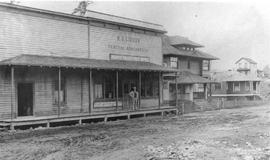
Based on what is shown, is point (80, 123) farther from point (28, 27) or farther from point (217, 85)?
point (217, 85)

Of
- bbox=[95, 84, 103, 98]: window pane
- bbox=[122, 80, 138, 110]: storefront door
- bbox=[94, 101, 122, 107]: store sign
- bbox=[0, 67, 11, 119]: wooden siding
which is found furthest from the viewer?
bbox=[122, 80, 138, 110]: storefront door

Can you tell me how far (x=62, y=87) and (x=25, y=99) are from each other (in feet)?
7.81

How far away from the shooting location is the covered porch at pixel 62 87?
1705 cm

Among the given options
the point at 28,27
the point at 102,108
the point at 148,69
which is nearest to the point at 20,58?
the point at 28,27

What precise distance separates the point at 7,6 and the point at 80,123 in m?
7.70

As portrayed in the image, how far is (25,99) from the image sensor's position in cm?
1852

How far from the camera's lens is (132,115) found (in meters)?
23.6

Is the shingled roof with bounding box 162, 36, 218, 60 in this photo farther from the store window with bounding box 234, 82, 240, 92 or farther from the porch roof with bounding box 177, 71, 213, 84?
the store window with bounding box 234, 82, 240, 92

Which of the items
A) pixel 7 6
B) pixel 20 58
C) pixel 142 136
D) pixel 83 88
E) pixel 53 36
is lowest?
pixel 142 136

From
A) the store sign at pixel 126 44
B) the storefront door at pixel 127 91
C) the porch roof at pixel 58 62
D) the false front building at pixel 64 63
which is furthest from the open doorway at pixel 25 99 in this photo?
the storefront door at pixel 127 91

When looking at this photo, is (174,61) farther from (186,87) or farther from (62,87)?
(62,87)

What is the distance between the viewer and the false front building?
1717 centimetres

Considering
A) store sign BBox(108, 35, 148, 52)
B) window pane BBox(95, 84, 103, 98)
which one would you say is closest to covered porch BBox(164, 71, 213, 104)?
store sign BBox(108, 35, 148, 52)

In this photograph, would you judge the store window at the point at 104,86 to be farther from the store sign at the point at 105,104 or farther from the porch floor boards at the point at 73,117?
the porch floor boards at the point at 73,117
